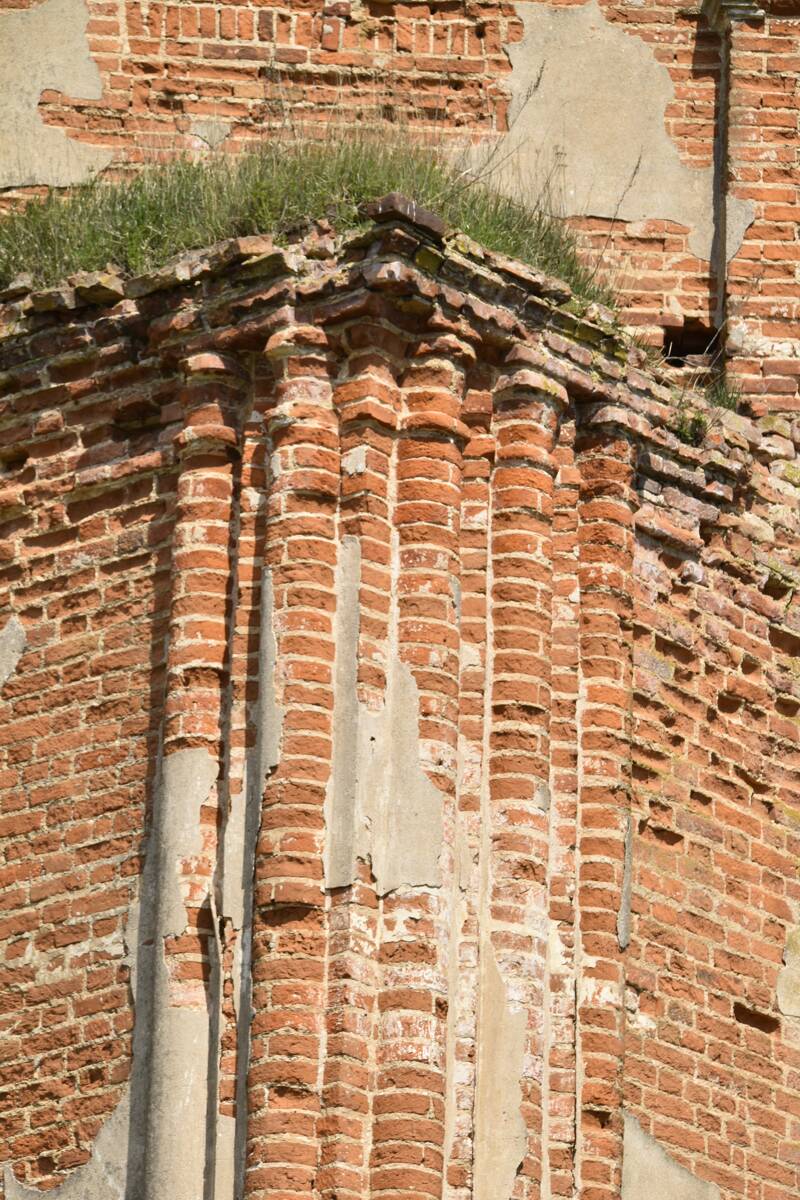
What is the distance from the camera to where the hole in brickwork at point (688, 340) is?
9633 mm

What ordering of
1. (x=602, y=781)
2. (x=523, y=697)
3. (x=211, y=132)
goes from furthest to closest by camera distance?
1. (x=211, y=132)
2. (x=602, y=781)
3. (x=523, y=697)

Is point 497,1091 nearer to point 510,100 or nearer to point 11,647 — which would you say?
point 11,647

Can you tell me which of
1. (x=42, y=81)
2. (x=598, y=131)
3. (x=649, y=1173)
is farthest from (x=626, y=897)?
(x=42, y=81)

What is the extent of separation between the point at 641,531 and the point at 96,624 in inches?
74.1

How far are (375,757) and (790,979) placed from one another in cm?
195

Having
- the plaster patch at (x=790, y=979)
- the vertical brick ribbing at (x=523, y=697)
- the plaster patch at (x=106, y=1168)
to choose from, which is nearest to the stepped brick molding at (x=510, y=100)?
the vertical brick ribbing at (x=523, y=697)

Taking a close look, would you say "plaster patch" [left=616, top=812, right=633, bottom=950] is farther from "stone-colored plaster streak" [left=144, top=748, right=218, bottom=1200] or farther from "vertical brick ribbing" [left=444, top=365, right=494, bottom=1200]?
"stone-colored plaster streak" [left=144, top=748, right=218, bottom=1200]

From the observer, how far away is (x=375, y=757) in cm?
733

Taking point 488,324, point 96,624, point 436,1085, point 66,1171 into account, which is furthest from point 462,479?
point 66,1171

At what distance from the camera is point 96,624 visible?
8086 mm

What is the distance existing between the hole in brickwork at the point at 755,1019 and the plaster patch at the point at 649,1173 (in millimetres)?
607

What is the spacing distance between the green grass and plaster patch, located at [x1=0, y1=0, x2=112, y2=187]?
2.41 feet

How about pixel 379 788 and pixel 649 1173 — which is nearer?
pixel 379 788

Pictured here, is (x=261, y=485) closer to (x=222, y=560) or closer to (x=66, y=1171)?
(x=222, y=560)
